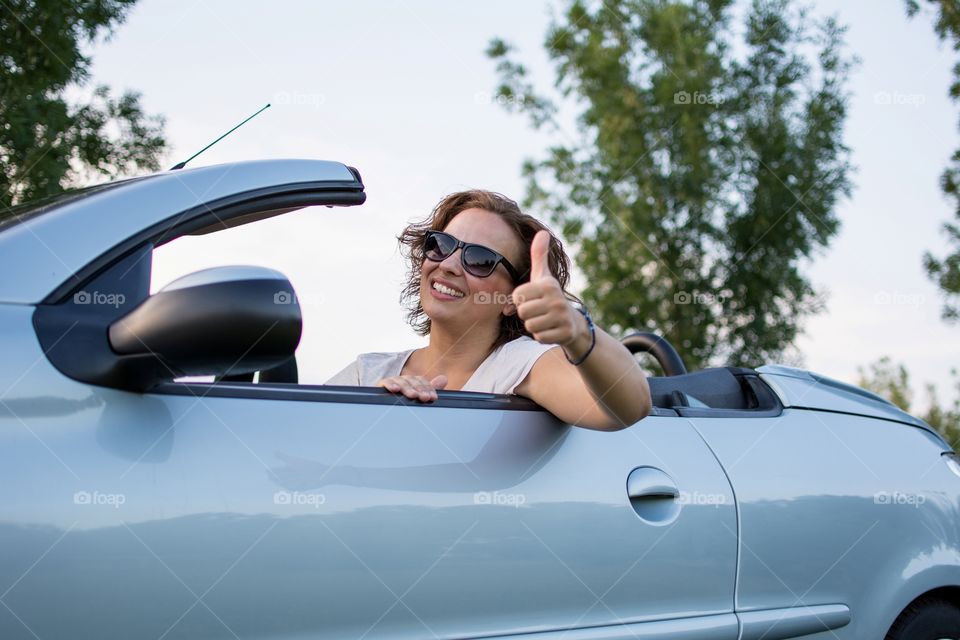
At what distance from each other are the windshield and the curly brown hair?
39.7 inches

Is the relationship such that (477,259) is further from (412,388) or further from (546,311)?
(546,311)

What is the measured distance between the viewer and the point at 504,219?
110 inches

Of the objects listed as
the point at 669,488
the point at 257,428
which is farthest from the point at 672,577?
the point at 257,428

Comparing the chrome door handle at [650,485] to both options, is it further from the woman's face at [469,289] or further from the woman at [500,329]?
the woman's face at [469,289]

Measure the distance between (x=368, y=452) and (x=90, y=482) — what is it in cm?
49

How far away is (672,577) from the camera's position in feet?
6.86

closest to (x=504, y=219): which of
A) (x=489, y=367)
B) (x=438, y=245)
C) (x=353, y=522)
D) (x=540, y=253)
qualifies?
(x=438, y=245)

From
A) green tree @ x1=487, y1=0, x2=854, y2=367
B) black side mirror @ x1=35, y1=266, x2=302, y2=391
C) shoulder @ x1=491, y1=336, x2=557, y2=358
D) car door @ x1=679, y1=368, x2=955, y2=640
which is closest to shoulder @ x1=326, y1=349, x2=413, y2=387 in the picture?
shoulder @ x1=491, y1=336, x2=557, y2=358

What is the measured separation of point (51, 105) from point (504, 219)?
251cm

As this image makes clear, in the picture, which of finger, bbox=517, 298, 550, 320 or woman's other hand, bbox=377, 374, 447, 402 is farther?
woman's other hand, bbox=377, 374, 447, 402

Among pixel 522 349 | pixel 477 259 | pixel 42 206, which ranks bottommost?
pixel 522 349

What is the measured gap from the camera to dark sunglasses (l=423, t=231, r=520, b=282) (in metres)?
2.53

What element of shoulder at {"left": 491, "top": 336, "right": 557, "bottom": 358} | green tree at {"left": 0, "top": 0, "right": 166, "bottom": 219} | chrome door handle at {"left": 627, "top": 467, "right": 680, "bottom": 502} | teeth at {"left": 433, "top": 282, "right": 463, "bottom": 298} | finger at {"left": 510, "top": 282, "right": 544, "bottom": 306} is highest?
green tree at {"left": 0, "top": 0, "right": 166, "bottom": 219}

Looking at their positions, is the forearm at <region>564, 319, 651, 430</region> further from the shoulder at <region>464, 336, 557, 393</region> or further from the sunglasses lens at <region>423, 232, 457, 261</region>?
the sunglasses lens at <region>423, 232, 457, 261</region>
